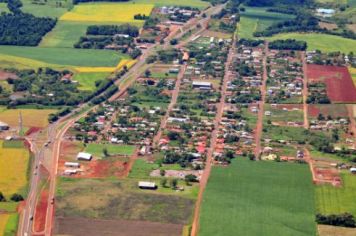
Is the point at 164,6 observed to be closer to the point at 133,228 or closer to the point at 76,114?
the point at 76,114

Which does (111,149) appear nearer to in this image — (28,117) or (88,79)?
(28,117)

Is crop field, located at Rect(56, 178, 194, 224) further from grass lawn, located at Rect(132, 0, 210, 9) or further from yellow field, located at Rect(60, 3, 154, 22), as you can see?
grass lawn, located at Rect(132, 0, 210, 9)

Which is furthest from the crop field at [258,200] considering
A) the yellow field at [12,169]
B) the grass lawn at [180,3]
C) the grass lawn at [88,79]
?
the grass lawn at [180,3]

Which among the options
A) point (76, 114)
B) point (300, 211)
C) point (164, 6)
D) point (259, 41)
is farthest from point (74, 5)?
point (300, 211)

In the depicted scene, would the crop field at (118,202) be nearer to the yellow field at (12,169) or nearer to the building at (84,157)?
the yellow field at (12,169)

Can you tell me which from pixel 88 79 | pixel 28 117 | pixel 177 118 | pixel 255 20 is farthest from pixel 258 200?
pixel 255 20

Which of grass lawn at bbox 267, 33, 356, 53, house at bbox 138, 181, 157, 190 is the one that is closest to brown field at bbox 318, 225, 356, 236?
house at bbox 138, 181, 157, 190

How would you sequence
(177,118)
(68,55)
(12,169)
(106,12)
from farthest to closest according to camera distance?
(106,12), (68,55), (177,118), (12,169)
